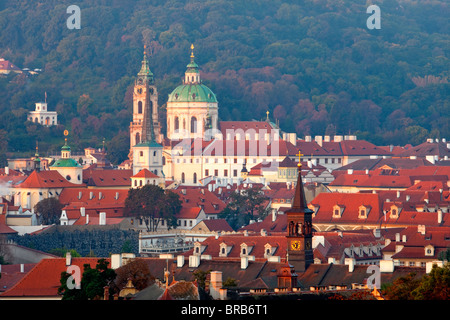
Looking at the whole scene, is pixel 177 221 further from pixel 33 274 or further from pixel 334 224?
pixel 33 274

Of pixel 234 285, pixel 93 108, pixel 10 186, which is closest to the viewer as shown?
pixel 234 285

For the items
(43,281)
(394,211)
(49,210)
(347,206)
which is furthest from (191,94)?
(43,281)

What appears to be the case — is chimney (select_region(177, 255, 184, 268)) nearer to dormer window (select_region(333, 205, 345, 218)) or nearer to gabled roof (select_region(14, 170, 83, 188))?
dormer window (select_region(333, 205, 345, 218))

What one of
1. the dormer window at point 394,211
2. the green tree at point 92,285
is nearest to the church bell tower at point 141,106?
the dormer window at point 394,211

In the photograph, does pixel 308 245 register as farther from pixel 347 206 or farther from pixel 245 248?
pixel 347 206

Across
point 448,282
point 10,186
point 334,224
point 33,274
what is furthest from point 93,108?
point 448,282
